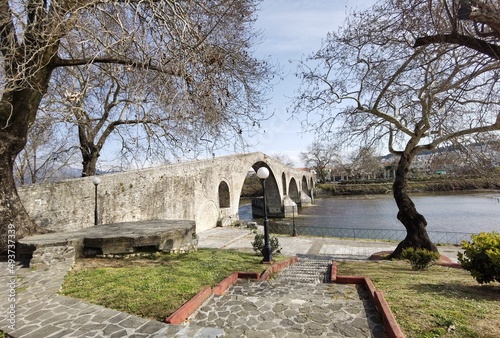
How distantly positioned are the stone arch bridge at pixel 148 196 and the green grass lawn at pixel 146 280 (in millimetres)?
3342

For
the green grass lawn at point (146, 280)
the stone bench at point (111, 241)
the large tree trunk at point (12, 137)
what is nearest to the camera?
the green grass lawn at point (146, 280)

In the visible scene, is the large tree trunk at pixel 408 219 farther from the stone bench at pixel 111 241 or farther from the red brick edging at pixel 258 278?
the stone bench at pixel 111 241

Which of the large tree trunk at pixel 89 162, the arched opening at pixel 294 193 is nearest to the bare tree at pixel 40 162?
the large tree trunk at pixel 89 162

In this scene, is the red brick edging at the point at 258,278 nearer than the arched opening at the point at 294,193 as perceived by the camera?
Yes

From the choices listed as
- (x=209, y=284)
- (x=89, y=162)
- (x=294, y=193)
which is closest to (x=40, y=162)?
(x=89, y=162)

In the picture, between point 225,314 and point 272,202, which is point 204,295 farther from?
point 272,202

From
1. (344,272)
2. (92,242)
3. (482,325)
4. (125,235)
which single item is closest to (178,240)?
(125,235)

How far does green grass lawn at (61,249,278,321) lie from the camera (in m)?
3.85

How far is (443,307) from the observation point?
12.5 feet

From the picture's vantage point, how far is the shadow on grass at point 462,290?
4.52 metres

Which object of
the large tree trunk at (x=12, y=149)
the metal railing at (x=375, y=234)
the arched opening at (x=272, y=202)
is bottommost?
the metal railing at (x=375, y=234)

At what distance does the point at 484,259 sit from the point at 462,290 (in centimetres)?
70

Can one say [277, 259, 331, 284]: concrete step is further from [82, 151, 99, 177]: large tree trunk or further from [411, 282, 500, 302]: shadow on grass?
[82, 151, 99, 177]: large tree trunk

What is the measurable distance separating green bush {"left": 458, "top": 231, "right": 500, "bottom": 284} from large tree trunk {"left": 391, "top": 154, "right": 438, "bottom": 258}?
4493mm
